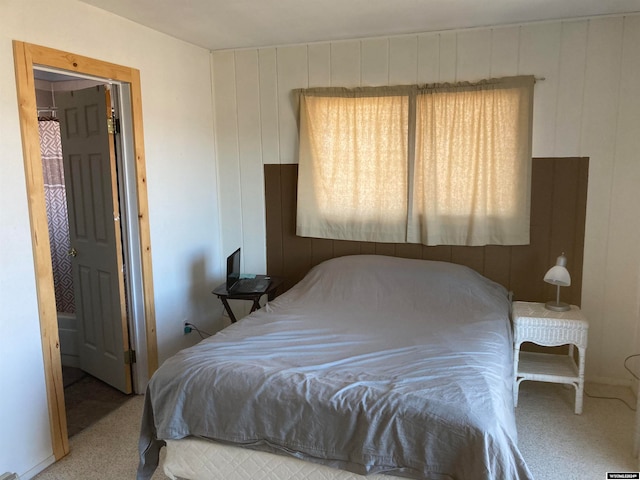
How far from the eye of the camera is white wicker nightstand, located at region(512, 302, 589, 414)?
2.84 meters

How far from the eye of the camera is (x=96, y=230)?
323 centimetres

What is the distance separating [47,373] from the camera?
2.47m

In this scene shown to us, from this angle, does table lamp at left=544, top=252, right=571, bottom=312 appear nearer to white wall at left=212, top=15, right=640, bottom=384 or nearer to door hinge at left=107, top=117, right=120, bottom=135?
white wall at left=212, top=15, right=640, bottom=384

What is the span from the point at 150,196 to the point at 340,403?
2003 millimetres

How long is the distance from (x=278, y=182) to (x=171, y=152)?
2.79 feet

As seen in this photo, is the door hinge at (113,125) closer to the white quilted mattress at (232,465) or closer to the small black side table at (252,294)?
the small black side table at (252,294)

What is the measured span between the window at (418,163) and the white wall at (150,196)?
82 cm

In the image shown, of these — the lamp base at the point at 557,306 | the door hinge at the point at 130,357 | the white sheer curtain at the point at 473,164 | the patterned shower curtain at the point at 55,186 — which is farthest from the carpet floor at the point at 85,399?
the lamp base at the point at 557,306

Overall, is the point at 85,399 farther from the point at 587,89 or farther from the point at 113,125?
the point at 587,89

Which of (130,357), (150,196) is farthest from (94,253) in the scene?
(130,357)

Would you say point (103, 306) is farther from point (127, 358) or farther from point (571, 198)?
point (571, 198)

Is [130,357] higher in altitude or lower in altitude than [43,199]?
lower

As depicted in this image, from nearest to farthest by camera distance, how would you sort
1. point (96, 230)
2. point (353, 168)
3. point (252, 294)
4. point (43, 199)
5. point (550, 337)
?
point (43, 199), point (550, 337), point (96, 230), point (252, 294), point (353, 168)

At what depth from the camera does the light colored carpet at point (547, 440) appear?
7.89ft
